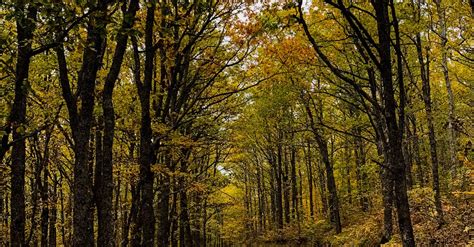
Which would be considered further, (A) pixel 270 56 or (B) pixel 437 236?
(A) pixel 270 56

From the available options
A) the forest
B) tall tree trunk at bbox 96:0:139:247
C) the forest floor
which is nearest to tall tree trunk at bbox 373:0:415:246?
the forest

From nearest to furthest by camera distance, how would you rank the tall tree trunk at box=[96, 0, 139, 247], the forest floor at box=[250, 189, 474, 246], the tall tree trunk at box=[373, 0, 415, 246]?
the tall tree trunk at box=[373, 0, 415, 246] < the tall tree trunk at box=[96, 0, 139, 247] < the forest floor at box=[250, 189, 474, 246]

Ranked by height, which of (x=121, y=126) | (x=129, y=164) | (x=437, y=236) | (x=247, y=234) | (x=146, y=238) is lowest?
(x=247, y=234)

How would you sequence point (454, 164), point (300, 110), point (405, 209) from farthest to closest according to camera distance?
point (300, 110) → point (454, 164) → point (405, 209)

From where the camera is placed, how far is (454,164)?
14.1 metres

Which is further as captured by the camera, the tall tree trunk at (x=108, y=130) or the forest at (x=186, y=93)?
the tall tree trunk at (x=108, y=130)

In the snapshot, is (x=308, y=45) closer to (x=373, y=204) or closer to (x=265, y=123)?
(x=265, y=123)

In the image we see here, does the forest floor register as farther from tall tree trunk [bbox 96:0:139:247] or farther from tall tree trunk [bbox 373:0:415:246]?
tall tree trunk [bbox 96:0:139:247]

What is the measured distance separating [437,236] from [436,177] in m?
1.90

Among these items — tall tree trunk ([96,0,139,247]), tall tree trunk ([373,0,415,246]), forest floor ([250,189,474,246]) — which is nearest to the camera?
tall tree trunk ([373,0,415,246])

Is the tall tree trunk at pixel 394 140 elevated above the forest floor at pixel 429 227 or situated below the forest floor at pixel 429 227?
above

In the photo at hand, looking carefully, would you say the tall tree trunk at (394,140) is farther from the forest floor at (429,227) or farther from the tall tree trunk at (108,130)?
the forest floor at (429,227)

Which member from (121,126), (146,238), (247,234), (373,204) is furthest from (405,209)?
(247,234)

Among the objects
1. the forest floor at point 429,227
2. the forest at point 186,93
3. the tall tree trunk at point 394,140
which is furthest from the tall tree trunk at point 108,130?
the forest floor at point 429,227
